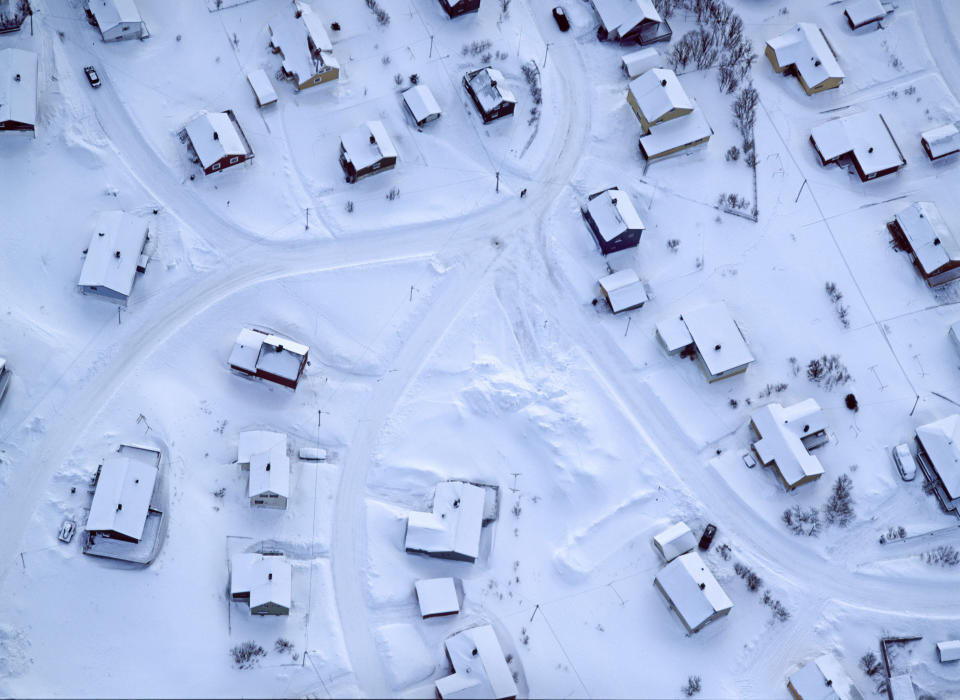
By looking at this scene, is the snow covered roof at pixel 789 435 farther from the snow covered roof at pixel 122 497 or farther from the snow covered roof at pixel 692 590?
the snow covered roof at pixel 122 497

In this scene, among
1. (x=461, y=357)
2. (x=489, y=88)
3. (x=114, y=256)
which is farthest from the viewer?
(x=489, y=88)

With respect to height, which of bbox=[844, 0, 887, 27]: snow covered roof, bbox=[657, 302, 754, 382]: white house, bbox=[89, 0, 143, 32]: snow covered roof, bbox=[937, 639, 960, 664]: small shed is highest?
bbox=[844, 0, 887, 27]: snow covered roof

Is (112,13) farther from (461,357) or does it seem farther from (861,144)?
(861,144)

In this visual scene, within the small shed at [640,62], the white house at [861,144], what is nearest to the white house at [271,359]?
the small shed at [640,62]

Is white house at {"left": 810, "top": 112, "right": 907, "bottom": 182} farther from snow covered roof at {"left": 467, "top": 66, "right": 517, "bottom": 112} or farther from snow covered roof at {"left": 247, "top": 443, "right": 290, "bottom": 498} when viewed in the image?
snow covered roof at {"left": 247, "top": 443, "right": 290, "bottom": 498}

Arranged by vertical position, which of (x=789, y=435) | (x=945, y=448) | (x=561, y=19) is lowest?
(x=945, y=448)

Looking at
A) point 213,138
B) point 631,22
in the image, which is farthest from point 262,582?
point 631,22

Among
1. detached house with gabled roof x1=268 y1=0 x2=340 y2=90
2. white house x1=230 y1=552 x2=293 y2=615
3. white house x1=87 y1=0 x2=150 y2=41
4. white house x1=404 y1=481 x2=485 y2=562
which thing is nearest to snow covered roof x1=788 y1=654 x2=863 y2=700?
white house x1=404 y1=481 x2=485 y2=562
